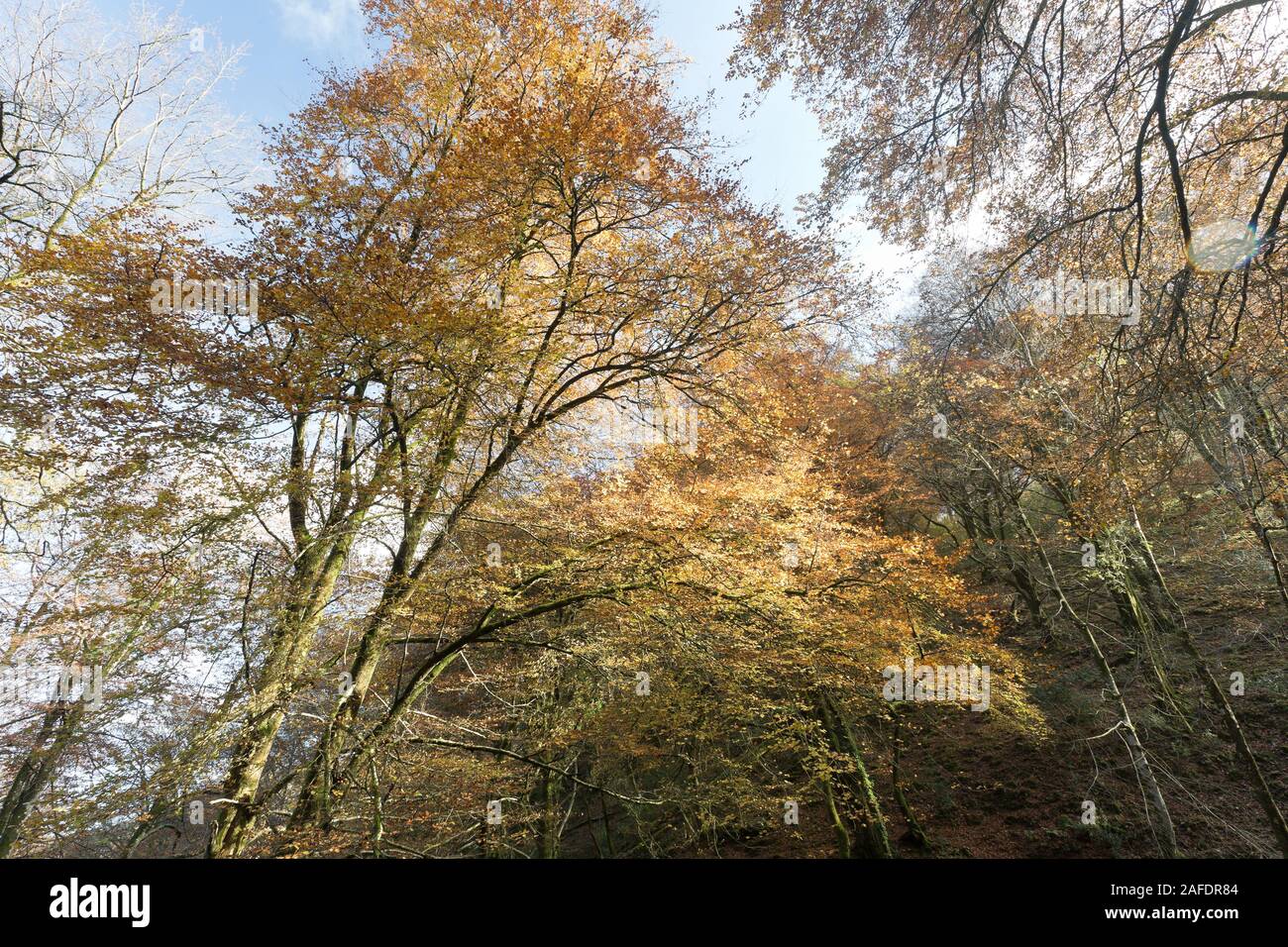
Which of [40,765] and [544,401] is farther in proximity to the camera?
[40,765]

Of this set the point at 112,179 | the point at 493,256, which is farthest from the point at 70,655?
the point at 112,179

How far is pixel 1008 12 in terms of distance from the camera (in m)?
4.07

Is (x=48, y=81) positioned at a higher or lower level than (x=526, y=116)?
higher

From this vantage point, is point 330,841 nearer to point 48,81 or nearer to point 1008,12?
point 1008,12

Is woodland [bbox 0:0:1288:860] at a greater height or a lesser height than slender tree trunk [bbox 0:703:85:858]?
greater

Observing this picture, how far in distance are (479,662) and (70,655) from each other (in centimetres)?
704

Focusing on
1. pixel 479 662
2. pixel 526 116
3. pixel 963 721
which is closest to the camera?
pixel 526 116

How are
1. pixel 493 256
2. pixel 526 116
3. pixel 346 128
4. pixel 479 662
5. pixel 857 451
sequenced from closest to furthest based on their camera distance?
1. pixel 526 116
2. pixel 493 256
3. pixel 346 128
4. pixel 479 662
5. pixel 857 451

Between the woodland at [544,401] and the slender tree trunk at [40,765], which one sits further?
the slender tree trunk at [40,765]

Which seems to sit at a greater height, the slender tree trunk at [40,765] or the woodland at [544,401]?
the woodland at [544,401]

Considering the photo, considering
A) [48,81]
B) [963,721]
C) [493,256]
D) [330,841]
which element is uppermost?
[48,81]

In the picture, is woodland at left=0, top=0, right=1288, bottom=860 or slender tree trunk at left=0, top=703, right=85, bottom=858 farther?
slender tree trunk at left=0, top=703, right=85, bottom=858

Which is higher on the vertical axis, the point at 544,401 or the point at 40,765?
the point at 544,401

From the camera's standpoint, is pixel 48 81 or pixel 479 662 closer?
pixel 48 81
